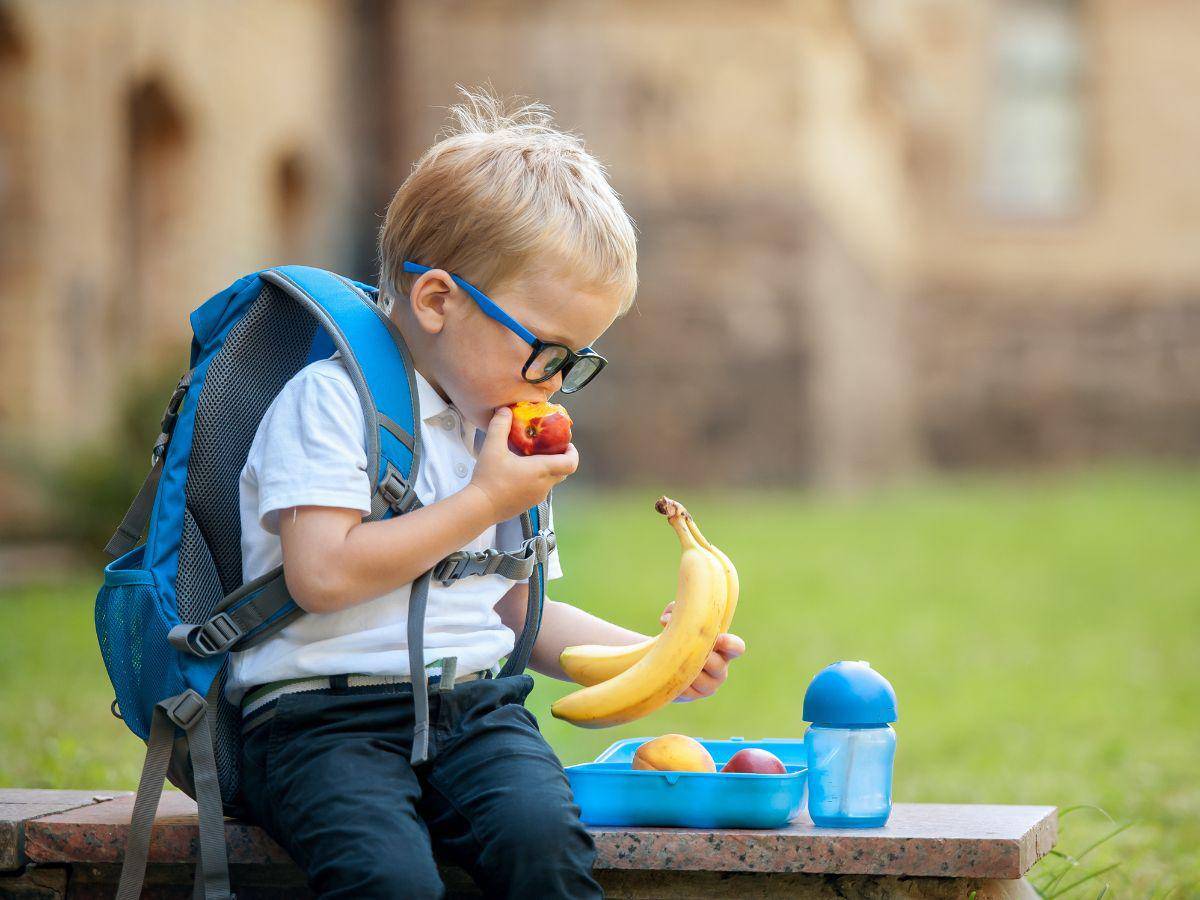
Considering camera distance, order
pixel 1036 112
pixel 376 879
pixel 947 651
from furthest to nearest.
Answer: pixel 1036 112
pixel 947 651
pixel 376 879

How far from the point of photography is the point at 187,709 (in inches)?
92.6

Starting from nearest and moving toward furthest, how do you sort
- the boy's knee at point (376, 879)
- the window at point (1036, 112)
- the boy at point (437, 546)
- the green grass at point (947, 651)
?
the boy's knee at point (376, 879), the boy at point (437, 546), the green grass at point (947, 651), the window at point (1036, 112)

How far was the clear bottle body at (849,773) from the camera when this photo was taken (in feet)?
7.95

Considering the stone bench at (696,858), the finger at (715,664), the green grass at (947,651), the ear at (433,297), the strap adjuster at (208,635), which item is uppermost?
the ear at (433,297)

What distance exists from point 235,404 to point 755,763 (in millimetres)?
945

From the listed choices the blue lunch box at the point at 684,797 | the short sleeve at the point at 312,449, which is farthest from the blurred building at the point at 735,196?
the blue lunch box at the point at 684,797

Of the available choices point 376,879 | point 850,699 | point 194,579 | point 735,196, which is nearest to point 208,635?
point 194,579

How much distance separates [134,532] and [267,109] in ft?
39.8

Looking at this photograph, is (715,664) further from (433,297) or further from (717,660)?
(433,297)

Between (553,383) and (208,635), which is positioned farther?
(553,383)

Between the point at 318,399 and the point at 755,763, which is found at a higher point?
the point at 318,399

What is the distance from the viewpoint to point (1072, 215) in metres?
23.5

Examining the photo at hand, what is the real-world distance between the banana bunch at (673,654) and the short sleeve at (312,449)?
1.56ft

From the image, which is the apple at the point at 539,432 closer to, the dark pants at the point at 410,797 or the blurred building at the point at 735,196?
the dark pants at the point at 410,797
